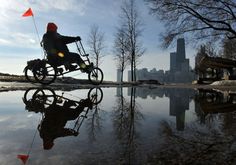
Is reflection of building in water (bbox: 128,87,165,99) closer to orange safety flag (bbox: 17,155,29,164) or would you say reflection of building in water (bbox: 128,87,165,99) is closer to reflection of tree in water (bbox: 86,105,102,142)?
reflection of tree in water (bbox: 86,105,102,142)

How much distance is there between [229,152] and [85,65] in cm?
979

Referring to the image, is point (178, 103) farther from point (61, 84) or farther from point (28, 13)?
point (28, 13)

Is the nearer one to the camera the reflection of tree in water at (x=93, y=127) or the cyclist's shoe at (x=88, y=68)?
the reflection of tree in water at (x=93, y=127)

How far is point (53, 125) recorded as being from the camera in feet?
9.82

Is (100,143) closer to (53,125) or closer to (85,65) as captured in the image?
(53,125)

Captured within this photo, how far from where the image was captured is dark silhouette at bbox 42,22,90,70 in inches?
376

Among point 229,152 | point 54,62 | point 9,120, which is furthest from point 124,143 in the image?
point 54,62

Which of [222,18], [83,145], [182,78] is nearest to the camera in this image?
[83,145]

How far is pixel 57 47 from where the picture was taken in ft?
31.9

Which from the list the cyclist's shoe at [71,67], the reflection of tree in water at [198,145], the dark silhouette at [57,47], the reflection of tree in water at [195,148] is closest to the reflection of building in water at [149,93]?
the cyclist's shoe at [71,67]

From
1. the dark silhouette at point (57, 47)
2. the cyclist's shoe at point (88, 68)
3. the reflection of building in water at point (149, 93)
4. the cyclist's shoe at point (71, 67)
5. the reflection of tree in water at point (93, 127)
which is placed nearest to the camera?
the reflection of tree in water at point (93, 127)

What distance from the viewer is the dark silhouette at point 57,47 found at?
31.4ft

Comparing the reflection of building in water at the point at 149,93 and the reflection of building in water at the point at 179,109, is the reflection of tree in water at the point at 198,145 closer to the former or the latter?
the reflection of building in water at the point at 179,109

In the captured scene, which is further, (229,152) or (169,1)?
(169,1)
